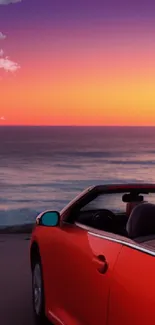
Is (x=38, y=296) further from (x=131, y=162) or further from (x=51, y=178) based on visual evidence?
(x=131, y=162)

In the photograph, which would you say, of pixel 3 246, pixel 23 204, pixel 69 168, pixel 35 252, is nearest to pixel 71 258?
pixel 35 252

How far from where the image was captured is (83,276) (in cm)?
479

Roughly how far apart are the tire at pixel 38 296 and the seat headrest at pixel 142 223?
2.29m

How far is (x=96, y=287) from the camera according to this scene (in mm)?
4438

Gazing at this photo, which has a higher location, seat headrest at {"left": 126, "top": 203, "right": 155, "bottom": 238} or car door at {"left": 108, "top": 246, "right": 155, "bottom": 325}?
seat headrest at {"left": 126, "top": 203, "right": 155, "bottom": 238}

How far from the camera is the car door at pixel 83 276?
14.1ft

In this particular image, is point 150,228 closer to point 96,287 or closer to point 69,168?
point 96,287

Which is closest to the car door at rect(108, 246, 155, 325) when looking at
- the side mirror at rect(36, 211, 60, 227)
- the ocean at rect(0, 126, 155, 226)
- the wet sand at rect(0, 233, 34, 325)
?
the side mirror at rect(36, 211, 60, 227)

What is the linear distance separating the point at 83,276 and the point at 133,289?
41.2 inches

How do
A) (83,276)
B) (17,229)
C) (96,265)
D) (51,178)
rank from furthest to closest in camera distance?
(51,178), (17,229), (83,276), (96,265)

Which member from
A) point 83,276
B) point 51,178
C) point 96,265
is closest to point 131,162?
point 51,178

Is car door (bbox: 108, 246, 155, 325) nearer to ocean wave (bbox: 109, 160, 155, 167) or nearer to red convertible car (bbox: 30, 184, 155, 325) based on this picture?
red convertible car (bbox: 30, 184, 155, 325)

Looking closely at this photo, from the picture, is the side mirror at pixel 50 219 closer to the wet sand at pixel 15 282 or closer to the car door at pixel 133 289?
the wet sand at pixel 15 282

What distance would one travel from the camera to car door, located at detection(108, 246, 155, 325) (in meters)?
3.58
